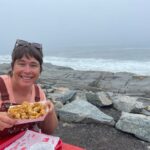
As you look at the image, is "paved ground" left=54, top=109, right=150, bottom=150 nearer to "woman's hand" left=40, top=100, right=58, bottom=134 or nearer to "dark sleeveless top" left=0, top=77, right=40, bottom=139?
"woman's hand" left=40, top=100, right=58, bottom=134

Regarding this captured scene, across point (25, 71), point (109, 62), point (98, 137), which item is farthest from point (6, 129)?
point (109, 62)

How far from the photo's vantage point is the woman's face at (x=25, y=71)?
275cm

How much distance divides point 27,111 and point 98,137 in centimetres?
296

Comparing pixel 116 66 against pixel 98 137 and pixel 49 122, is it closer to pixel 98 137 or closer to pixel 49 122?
pixel 98 137

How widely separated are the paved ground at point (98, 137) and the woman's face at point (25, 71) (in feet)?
7.99

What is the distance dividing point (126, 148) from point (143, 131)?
479 millimetres

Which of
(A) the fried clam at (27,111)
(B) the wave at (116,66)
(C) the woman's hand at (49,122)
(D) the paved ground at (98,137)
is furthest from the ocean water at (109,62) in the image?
(A) the fried clam at (27,111)

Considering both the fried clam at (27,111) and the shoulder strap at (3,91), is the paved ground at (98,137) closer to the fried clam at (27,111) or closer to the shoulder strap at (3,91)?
the shoulder strap at (3,91)

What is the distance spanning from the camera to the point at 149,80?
51.2ft

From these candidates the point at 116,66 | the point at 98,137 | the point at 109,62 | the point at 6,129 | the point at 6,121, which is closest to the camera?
the point at 6,121

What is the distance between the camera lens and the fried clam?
246cm

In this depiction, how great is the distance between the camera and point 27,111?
8.23 feet

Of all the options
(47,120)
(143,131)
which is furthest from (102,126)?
(47,120)

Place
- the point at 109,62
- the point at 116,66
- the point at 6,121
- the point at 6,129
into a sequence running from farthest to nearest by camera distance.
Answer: the point at 109,62 < the point at 116,66 < the point at 6,129 < the point at 6,121
